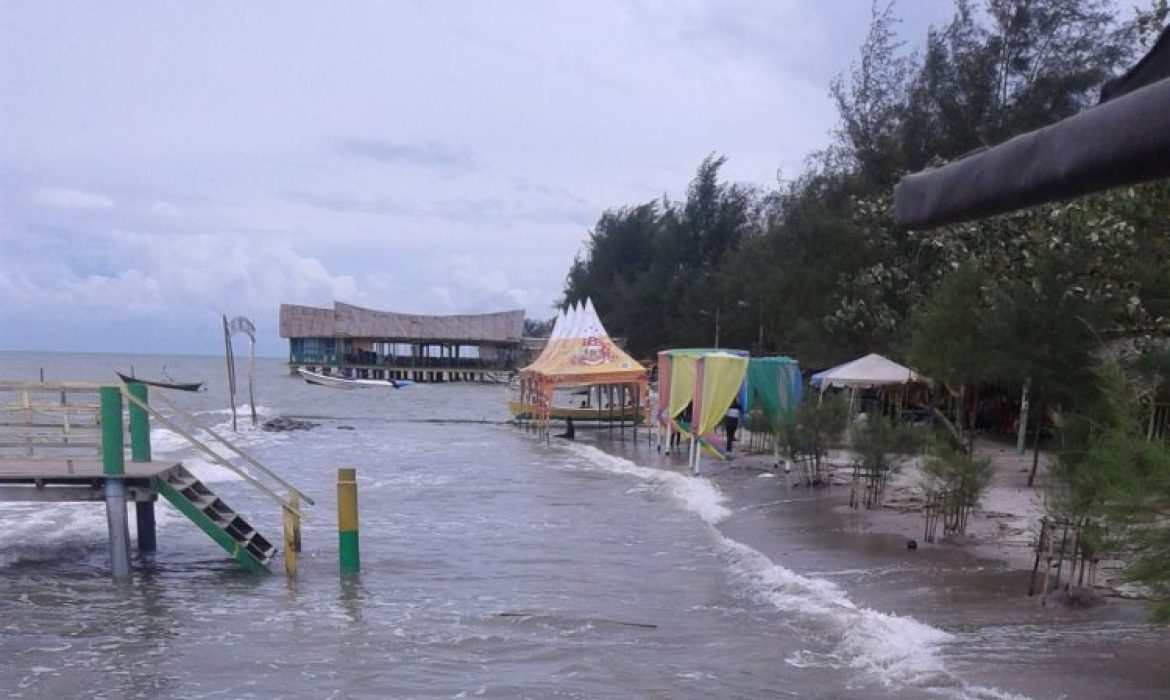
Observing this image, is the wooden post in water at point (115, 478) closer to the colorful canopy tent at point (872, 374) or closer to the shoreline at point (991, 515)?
the shoreline at point (991, 515)

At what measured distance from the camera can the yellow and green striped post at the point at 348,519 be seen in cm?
1148

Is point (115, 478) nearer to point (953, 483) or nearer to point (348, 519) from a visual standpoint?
point (348, 519)

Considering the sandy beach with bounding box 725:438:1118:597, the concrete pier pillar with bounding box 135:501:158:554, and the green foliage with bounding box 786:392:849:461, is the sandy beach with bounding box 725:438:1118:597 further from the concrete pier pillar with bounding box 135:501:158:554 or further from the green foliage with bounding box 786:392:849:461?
the concrete pier pillar with bounding box 135:501:158:554

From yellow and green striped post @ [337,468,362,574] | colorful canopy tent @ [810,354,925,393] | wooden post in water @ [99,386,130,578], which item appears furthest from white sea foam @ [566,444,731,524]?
wooden post in water @ [99,386,130,578]

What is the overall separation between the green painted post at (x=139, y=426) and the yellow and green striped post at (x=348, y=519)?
2.67 metres

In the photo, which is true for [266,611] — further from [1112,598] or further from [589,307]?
[589,307]

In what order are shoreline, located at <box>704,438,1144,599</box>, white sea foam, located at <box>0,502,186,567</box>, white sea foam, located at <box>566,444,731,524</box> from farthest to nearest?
white sea foam, located at <box>566,444,731,524</box>, white sea foam, located at <box>0,502,186,567</box>, shoreline, located at <box>704,438,1144,599</box>

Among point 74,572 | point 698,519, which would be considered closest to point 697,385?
point 698,519

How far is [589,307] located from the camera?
109ft

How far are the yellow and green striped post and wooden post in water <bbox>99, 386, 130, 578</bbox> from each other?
241cm

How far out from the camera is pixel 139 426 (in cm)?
1278

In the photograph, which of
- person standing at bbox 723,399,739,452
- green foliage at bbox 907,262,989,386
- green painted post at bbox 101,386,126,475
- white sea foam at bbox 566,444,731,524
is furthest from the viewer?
person standing at bbox 723,399,739,452

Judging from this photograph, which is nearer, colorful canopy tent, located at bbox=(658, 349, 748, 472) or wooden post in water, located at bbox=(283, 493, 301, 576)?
wooden post in water, located at bbox=(283, 493, 301, 576)

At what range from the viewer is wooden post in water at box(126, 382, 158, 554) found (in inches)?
492
